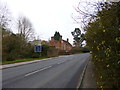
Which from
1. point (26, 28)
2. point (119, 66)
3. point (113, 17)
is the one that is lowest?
point (119, 66)

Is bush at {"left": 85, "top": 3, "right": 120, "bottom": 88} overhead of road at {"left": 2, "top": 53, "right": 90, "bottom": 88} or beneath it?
overhead

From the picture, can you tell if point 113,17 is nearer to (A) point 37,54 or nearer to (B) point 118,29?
(B) point 118,29

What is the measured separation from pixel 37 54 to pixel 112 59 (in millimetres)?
41662

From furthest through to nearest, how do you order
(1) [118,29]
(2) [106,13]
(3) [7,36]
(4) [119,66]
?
1. (3) [7,36]
2. (2) [106,13]
3. (1) [118,29]
4. (4) [119,66]

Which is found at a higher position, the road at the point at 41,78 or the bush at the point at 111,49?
the bush at the point at 111,49

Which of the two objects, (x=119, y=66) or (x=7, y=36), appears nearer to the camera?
(x=119, y=66)

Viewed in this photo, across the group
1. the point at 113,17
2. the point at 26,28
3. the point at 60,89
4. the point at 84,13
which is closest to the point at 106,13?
the point at 113,17

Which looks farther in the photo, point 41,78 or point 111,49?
point 41,78

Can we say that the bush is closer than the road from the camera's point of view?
Yes

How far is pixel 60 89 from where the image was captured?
324 inches

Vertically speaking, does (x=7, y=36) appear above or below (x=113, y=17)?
above

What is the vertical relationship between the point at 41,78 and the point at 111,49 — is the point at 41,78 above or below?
below

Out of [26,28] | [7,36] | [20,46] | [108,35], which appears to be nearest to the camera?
[108,35]

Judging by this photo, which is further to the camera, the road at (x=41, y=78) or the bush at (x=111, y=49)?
the road at (x=41, y=78)
